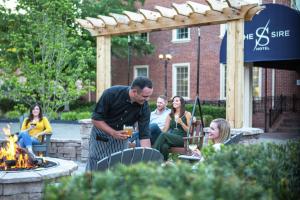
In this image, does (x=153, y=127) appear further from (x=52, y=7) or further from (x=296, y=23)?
(x=52, y=7)

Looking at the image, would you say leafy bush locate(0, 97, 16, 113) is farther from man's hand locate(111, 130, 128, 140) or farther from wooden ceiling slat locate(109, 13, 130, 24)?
man's hand locate(111, 130, 128, 140)

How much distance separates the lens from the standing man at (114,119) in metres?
4.46

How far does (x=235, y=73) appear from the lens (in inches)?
283

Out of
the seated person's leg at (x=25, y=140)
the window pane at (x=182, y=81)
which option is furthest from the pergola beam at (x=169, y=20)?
the window pane at (x=182, y=81)

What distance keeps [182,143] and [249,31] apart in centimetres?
744

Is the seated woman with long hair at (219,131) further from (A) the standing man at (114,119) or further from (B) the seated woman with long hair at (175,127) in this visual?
(B) the seated woman with long hair at (175,127)

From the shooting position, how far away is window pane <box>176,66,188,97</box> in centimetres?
2198

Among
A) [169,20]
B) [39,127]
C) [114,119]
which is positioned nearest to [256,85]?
[169,20]

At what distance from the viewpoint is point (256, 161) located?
103 inches

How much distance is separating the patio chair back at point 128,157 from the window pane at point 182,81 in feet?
60.0

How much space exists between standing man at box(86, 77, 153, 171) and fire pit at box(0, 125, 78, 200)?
56cm

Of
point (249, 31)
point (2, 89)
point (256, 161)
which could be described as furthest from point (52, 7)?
point (256, 161)

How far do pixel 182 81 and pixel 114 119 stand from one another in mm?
17725

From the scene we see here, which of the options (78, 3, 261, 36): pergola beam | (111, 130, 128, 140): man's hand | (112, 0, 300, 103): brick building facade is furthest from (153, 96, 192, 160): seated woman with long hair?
(112, 0, 300, 103): brick building facade
